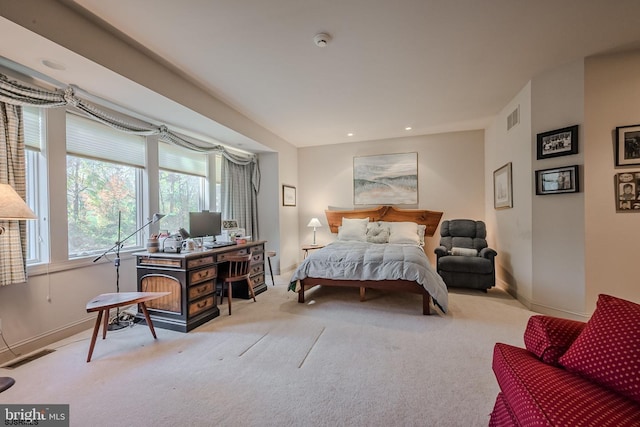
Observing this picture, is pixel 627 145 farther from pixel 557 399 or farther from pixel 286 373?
pixel 286 373

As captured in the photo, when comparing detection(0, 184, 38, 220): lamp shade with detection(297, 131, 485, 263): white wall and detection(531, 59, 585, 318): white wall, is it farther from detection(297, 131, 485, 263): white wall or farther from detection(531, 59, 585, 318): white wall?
detection(531, 59, 585, 318): white wall

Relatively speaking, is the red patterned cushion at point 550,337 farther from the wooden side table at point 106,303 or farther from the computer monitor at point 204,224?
the computer monitor at point 204,224

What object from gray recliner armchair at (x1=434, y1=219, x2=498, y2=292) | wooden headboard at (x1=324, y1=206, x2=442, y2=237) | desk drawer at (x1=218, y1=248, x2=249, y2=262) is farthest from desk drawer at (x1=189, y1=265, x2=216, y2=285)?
gray recliner armchair at (x1=434, y1=219, x2=498, y2=292)

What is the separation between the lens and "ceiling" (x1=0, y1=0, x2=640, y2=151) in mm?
1930

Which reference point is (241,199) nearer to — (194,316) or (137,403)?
(194,316)

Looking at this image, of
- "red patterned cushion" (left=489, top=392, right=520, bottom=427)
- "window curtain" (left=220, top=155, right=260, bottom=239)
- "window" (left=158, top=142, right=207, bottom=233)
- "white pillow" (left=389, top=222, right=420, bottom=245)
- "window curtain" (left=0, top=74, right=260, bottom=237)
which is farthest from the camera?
"window curtain" (left=220, top=155, right=260, bottom=239)

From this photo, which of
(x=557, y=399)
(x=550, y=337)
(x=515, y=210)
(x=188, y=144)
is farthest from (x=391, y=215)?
(x=557, y=399)

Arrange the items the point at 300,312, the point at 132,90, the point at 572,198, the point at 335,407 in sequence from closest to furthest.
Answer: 1. the point at 335,407
2. the point at 132,90
3. the point at 572,198
4. the point at 300,312

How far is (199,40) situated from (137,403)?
272cm

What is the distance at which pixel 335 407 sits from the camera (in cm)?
163

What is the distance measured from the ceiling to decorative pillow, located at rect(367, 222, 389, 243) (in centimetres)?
208

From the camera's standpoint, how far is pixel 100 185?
305cm

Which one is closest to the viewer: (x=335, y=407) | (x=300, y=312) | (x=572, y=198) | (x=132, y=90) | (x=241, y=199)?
(x=335, y=407)

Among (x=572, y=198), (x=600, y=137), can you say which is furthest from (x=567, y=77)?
(x=572, y=198)
